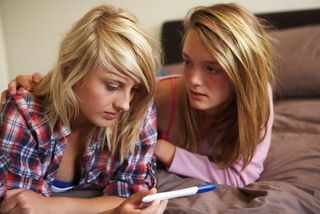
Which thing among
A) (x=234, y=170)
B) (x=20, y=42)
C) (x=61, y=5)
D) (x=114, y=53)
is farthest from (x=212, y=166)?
(x=20, y=42)

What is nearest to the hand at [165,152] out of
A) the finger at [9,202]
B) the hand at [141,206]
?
the hand at [141,206]

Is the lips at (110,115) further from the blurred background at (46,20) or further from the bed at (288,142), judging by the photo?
the blurred background at (46,20)

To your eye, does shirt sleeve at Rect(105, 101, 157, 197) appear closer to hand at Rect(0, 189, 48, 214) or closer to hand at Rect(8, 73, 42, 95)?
hand at Rect(0, 189, 48, 214)

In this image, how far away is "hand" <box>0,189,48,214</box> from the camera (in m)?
0.77

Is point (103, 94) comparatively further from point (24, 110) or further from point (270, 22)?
point (270, 22)

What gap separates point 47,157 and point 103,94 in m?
0.22

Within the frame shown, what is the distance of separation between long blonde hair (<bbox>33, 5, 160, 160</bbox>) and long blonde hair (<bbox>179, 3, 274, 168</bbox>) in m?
0.16

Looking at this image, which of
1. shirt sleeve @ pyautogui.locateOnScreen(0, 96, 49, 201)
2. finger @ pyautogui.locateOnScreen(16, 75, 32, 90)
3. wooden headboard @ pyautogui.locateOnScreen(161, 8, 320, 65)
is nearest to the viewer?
shirt sleeve @ pyautogui.locateOnScreen(0, 96, 49, 201)

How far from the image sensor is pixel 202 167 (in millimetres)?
982

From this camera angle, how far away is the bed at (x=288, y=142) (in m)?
0.81

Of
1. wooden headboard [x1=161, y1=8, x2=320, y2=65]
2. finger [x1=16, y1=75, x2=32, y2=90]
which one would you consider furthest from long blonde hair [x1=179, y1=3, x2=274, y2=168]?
wooden headboard [x1=161, y1=8, x2=320, y2=65]

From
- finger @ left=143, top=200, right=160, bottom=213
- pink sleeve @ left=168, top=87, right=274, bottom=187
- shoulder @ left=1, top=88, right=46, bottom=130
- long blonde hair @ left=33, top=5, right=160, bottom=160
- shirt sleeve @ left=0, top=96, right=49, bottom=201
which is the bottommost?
pink sleeve @ left=168, top=87, right=274, bottom=187

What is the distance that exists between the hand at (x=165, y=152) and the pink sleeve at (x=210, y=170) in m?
0.01

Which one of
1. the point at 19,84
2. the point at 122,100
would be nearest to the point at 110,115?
the point at 122,100
